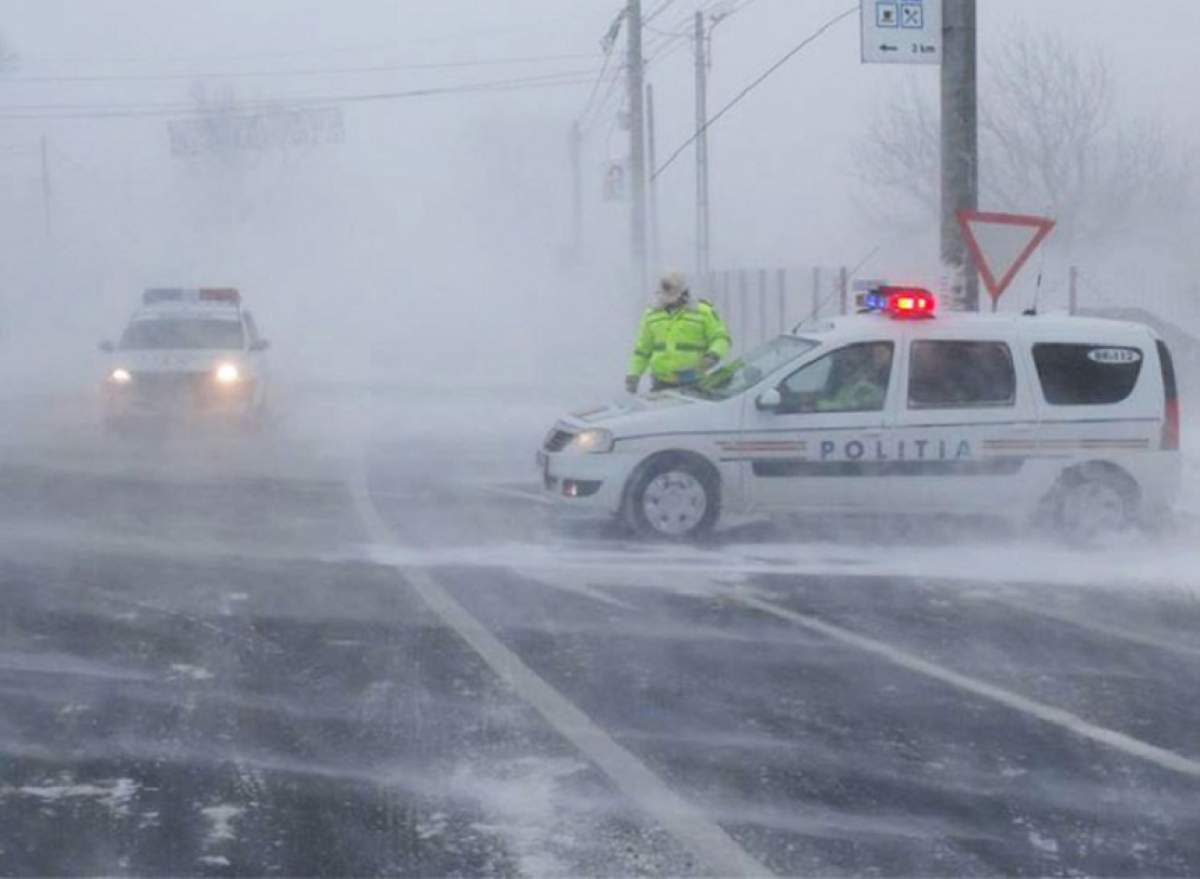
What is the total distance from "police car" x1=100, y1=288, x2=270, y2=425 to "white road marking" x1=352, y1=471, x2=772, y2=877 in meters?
12.1

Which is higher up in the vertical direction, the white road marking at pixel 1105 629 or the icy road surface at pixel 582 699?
the icy road surface at pixel 582 699

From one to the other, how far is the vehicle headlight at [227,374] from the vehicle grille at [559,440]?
9666 millimetres

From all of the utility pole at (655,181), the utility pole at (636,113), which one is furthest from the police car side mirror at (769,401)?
the utility pole at (655,181)

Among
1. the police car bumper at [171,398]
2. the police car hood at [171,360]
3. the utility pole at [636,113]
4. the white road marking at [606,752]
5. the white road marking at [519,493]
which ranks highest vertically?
the utility pole at [636,113]

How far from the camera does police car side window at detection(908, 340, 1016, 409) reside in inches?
527

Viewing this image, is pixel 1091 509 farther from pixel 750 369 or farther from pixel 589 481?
pixel 589 481

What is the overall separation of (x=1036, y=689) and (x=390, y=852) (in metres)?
3.63

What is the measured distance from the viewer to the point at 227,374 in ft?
74.9

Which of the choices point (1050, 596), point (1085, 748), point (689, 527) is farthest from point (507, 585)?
point (1085, 748)

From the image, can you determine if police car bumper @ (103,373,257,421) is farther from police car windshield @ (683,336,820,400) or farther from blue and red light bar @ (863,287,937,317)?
blue and red light bar @ (863,287,937,317)

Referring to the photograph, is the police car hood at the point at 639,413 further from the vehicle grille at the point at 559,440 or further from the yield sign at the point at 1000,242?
the yield sign at the point at 1000,242

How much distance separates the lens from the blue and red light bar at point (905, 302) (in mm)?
13578

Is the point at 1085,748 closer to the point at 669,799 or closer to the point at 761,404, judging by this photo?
the point at 669,799

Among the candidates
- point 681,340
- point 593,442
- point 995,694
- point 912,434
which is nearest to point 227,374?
point 681,340
